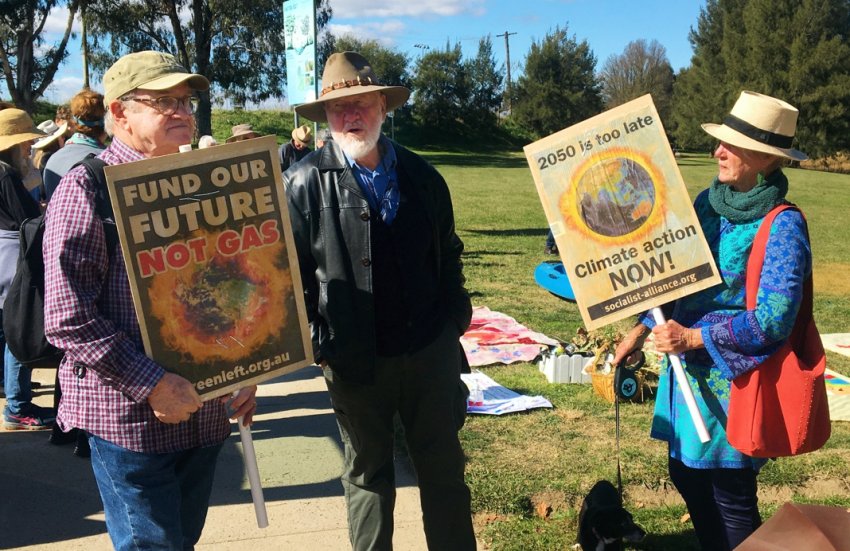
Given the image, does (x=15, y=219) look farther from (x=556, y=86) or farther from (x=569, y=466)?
(x=556, y=86)

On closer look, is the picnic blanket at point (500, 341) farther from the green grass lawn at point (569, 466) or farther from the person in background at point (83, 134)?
the person in background at point (83, 134)

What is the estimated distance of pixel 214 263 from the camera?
7.89 ft

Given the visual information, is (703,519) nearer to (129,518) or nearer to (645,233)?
(645,233)

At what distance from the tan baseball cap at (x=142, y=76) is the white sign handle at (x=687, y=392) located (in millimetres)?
1833

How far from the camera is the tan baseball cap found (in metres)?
2.37

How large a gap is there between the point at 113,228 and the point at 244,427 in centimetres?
81

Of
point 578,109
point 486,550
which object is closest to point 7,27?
point 578,109

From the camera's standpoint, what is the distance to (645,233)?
118 inches

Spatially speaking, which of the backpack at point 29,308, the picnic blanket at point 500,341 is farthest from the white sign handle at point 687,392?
the picnic blanket at point 500,341

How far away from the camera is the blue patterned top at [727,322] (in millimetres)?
2787

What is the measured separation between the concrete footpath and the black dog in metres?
0.81

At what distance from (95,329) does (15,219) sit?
132 inches

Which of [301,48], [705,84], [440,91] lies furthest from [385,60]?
[301,48]

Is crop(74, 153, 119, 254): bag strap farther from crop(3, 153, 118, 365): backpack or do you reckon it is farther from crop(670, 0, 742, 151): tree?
crop(670, 0, 742, 151): tree
